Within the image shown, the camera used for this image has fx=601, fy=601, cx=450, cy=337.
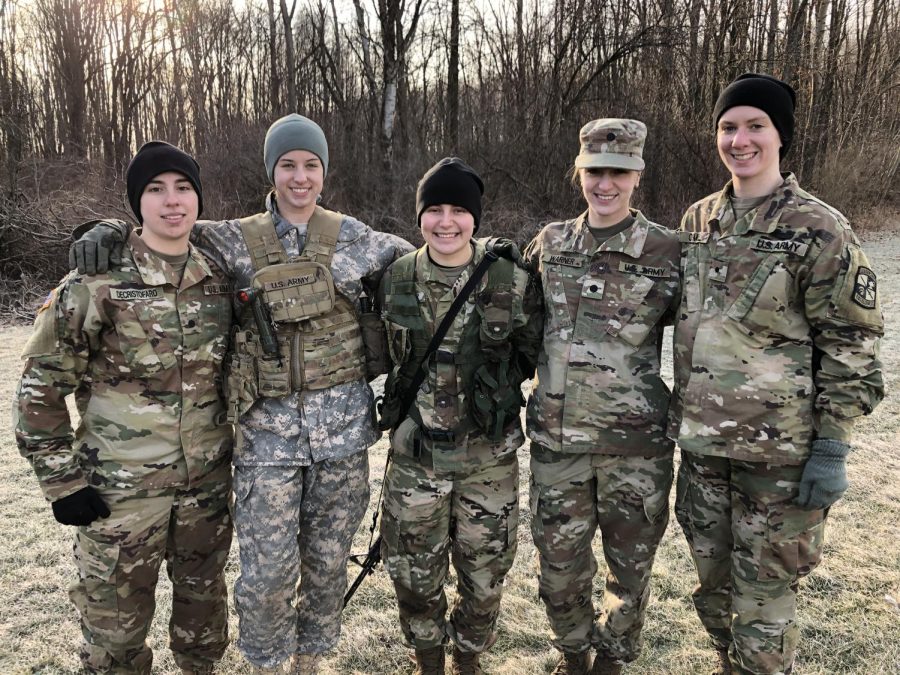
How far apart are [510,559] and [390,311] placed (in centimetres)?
127

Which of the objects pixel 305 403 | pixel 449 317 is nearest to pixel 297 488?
pixel 305 403

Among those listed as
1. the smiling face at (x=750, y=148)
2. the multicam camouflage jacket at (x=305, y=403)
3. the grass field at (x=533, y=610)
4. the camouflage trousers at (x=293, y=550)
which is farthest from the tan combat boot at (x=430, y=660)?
the smiling face at (x=750, y=148)

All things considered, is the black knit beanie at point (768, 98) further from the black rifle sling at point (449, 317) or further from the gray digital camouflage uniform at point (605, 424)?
the black rifle sling at point (449, 317)

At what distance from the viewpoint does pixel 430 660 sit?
283cm

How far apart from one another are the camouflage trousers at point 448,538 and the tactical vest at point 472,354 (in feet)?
0.66

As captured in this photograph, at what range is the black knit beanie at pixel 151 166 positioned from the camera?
239 centimetres

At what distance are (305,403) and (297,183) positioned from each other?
3.17 ft

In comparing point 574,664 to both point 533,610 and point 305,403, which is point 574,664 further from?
point 305,403

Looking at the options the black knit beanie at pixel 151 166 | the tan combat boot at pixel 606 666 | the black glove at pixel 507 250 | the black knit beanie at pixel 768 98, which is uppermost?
the black knit beanie at pixel 768 98

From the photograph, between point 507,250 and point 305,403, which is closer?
point 305,403

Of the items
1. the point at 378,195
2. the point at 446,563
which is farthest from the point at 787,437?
the point at 378,195

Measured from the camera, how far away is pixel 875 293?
7.41 feet

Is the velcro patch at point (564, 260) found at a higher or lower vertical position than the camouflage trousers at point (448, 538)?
higher

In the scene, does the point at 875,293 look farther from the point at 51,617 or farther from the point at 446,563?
the point at 51,617
